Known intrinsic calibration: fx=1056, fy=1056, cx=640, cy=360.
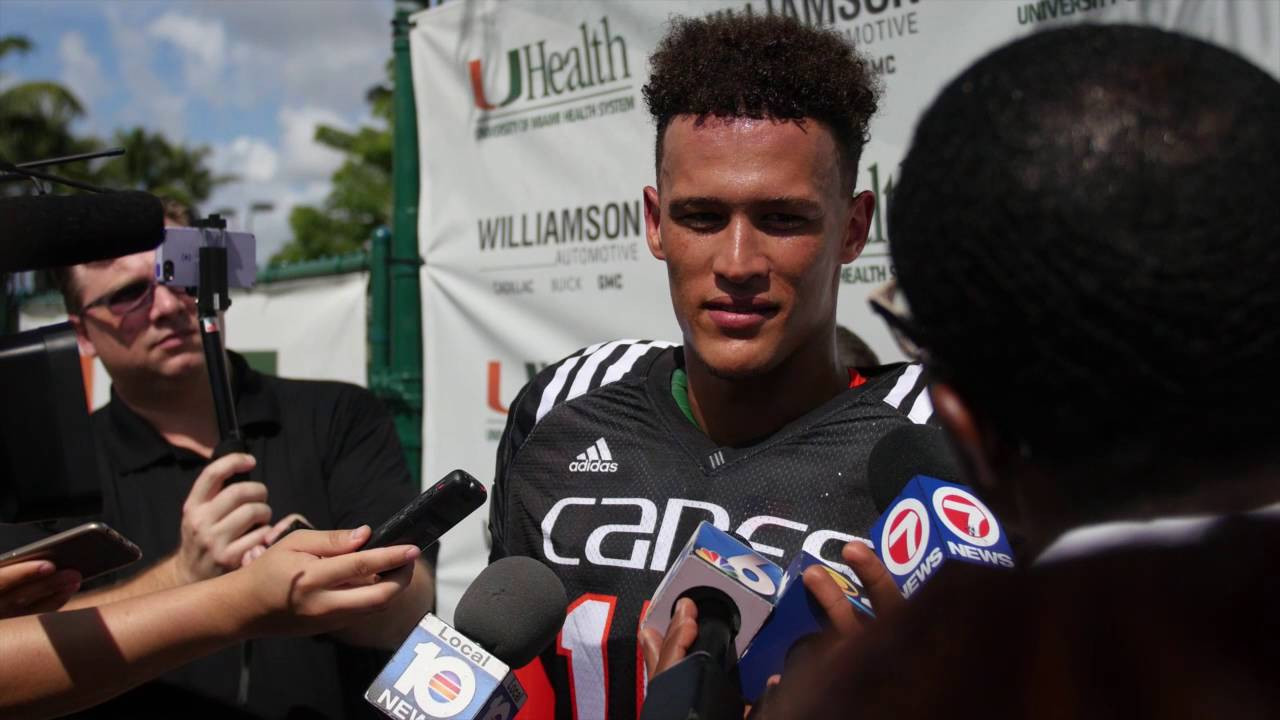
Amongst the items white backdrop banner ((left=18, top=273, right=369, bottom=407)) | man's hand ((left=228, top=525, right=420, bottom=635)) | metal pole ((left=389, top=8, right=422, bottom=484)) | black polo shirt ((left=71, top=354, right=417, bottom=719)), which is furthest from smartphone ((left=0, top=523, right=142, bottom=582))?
white backdrop banner ((left=18, top=273, right=369, bottom=407))

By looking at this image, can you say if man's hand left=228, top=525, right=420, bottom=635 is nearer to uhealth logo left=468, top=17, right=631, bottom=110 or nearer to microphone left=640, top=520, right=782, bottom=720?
microphone left=640, top=520, right=782, bottom=720

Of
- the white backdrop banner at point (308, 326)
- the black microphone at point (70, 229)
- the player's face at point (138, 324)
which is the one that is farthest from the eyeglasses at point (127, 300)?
the white backdrop banner at point (308, 326)

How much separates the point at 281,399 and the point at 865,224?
1.55m

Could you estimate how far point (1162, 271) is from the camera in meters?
0.75

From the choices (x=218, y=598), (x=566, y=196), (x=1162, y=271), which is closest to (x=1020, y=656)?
(x=1162, y=271)

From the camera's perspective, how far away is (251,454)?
2.43m

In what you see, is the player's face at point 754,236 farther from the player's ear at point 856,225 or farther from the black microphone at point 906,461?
the black microphone at point 906,461

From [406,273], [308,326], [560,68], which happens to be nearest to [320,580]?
[560,68]

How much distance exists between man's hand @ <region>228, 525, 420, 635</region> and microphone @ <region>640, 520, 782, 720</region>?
466 millimetres

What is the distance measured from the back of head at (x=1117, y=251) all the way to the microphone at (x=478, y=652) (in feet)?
3.01

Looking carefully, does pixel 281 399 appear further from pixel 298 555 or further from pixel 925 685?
pixel 925 685

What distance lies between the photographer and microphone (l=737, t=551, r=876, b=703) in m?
1.30

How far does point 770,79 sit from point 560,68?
1.92m

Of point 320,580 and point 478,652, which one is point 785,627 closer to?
point 478,652
